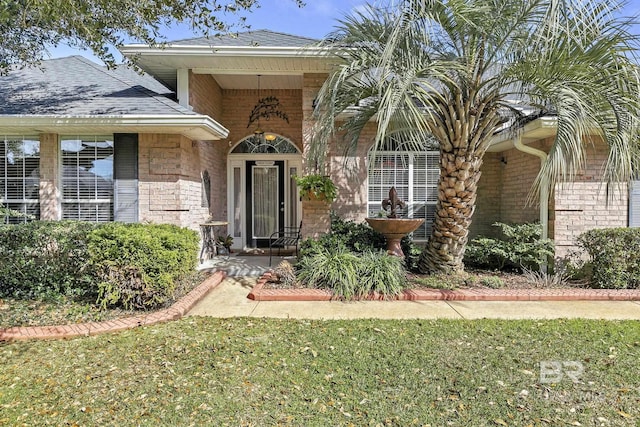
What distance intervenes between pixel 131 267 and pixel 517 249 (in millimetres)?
6790

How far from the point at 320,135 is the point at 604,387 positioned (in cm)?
478

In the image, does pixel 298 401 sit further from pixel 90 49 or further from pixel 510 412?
pixel 90 49

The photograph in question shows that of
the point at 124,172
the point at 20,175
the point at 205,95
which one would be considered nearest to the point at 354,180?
the point at 205,95

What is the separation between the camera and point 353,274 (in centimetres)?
589

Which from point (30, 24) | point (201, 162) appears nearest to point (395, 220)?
point (201, 162)

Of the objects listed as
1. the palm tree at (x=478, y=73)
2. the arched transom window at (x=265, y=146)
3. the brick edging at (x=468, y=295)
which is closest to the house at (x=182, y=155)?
the arched transom window at (x=265, y=146)

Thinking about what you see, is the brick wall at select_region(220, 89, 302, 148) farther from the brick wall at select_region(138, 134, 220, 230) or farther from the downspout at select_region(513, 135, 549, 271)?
the downspout at select_region(513, 135, 549, 271)

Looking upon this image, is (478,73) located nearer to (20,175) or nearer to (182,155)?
(182,155)

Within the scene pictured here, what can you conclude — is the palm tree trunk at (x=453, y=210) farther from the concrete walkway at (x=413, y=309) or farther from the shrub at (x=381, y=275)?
the concrete walkway at (x=413, y=309)

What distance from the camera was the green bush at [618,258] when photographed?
6156 millimetres

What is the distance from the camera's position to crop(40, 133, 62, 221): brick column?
23.0ft

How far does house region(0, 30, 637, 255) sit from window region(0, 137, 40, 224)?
0.02 m

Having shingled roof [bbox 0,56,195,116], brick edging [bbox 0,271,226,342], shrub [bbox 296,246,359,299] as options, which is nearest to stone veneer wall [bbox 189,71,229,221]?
shingled roof [bbox 0,56,195,116]

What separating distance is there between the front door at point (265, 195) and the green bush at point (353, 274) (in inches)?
146
